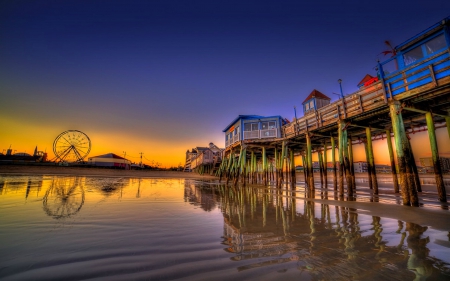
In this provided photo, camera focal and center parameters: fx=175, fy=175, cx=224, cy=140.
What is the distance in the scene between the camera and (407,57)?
10.8m

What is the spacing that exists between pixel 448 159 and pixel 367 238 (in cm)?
7058

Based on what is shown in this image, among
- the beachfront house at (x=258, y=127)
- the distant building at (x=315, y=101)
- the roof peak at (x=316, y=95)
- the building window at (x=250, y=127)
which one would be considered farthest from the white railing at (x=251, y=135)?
the roof peak at (x=316, y=95)

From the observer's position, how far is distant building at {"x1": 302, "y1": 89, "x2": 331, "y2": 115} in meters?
26.0

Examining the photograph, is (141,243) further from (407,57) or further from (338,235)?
(407,57)

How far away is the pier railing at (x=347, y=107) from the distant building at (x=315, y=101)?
12148 millimetres

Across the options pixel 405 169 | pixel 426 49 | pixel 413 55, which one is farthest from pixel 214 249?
pixel 413 55

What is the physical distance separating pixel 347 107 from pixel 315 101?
51.6 feet

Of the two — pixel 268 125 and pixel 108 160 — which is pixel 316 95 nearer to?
pixel 268 125

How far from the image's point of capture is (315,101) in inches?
1022

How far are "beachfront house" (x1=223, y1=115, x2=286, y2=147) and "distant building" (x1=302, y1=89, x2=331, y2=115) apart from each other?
21.0 ft

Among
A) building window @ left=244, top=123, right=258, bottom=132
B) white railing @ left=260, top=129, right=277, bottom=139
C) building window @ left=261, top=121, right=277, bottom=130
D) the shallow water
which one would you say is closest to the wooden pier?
white railing @ left=260, top=129, right=277, bottom=139

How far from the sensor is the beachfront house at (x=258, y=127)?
21.0m

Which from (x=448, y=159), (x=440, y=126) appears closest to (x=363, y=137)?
(x=440, y=126)

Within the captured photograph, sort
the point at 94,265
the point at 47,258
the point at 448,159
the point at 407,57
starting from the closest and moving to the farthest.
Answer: the point at 94,265 < the point at 47,258 < the point at 407,57 < the point at 448,159
